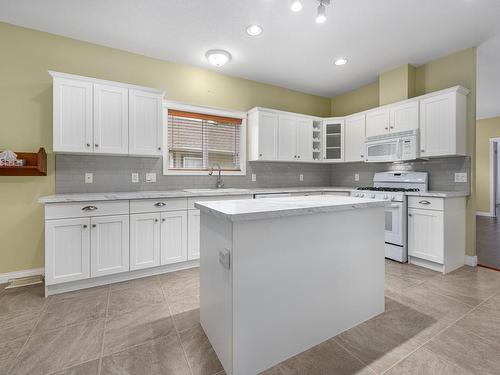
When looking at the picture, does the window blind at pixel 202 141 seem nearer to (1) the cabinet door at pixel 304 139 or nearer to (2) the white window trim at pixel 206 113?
(2) the white window trim at pixel 206 113

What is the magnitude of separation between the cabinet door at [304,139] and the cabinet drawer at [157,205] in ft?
7.57

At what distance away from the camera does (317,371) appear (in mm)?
1426

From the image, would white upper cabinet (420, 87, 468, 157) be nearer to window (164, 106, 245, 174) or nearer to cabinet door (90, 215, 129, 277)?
window (164, 106, 245, 174)

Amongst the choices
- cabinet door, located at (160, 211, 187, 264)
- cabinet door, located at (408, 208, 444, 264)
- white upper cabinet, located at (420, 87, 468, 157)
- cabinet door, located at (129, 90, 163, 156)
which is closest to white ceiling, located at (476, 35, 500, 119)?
white upper cabinet, located at (420, 87, 468, 157)

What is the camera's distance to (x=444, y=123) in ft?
10.1

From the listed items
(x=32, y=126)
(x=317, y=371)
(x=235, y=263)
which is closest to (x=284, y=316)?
(x=317, y=371)

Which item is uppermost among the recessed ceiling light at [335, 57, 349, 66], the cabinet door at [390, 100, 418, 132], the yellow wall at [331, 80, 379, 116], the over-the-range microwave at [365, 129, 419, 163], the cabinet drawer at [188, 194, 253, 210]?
the recessed ceiling light at [335, 57, 349, 66]

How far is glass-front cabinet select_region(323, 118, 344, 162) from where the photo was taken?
452cm

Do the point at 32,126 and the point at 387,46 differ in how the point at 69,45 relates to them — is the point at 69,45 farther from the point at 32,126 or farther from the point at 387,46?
the point at 387,46

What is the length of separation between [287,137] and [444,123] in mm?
2114

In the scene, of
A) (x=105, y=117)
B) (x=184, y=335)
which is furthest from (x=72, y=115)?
(x=184, y=335)

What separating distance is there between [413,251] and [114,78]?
4.43 m

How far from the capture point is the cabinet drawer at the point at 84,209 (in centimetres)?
233

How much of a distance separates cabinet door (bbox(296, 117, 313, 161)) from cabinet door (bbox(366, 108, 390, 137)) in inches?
37.1
